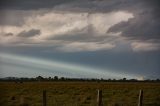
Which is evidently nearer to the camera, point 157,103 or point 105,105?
point 105,105

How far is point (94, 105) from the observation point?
1170 inches

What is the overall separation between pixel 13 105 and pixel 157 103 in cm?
1234

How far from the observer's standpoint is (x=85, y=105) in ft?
99.0

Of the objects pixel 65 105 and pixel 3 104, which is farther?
pixel 3 104

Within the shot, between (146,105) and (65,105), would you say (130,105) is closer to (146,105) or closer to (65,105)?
(146,105)

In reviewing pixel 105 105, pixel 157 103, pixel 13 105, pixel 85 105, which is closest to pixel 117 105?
pixel 105 105

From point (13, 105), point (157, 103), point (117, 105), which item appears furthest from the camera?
point (157, 103)

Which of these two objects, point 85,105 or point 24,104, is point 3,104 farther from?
point 85,105

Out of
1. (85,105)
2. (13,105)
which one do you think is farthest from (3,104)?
(85,105)

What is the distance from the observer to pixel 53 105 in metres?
29.2

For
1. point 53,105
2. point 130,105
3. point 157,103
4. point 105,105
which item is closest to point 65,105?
point 53,105

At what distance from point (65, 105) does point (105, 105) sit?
3071mm

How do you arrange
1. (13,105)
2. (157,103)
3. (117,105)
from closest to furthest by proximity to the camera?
(117,105) < (13,105) < (157,103)

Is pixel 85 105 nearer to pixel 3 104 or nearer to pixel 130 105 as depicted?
pixel 130 105
